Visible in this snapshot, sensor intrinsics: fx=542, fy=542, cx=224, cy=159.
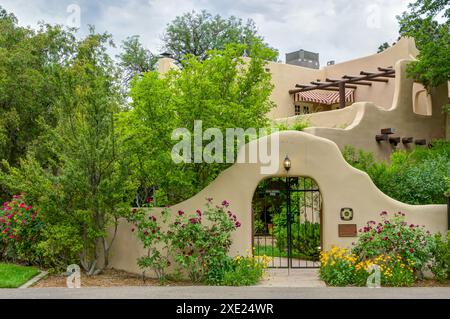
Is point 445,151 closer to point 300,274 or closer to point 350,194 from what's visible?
point 350,194

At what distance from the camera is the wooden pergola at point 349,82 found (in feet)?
78.2

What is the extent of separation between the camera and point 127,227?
43.0 feet

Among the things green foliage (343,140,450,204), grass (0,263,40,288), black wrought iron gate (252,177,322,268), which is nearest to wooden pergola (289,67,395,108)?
black wrought iron gate (252,177,322,268)

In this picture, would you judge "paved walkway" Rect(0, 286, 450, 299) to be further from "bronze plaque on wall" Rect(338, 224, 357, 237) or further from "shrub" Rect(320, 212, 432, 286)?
"bronze plaque on wall" Rect(338, 224, 357, 237)

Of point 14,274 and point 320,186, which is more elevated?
point 320,186

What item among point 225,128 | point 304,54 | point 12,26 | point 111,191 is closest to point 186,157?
point 225,128

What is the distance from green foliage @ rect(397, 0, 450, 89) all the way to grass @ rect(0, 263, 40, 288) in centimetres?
1531

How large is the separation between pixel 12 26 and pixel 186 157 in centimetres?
1069

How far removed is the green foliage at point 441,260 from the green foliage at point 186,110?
5053 millimetres

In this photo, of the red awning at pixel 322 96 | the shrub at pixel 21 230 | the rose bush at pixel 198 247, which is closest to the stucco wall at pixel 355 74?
the red awning at pixel 322 96

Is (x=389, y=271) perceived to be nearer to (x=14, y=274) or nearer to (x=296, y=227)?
(x=296, y=227)

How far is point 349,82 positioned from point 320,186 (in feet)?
42.8

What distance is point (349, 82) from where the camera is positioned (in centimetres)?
2480

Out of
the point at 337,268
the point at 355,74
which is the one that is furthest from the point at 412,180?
the point at 355,74
